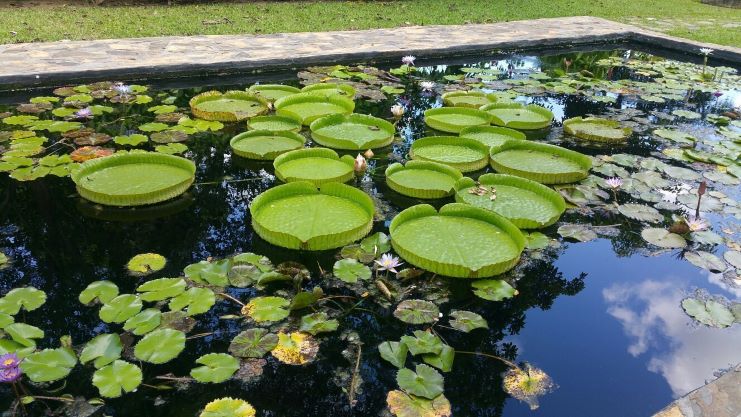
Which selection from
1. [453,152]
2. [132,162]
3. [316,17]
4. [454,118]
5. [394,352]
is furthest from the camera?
[316,17]

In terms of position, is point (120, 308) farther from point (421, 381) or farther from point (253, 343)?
point (421, 381)

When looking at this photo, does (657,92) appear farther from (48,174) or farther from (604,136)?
(48,174)

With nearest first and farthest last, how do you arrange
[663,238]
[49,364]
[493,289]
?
[49,364]
[493,289]
[663,238]

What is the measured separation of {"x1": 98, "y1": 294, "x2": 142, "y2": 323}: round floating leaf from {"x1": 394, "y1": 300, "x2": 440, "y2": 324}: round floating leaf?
3.14 feet

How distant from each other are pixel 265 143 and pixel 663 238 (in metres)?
2.28

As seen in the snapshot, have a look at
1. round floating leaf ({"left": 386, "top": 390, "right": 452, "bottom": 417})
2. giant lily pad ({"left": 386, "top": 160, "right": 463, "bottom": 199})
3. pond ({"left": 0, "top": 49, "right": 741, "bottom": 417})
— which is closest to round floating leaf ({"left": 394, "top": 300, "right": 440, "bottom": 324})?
pond ({"left": 0, "top": 49, "right": 741, "bottom": 417})

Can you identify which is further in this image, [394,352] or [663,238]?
[663,238]

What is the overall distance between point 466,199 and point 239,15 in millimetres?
5321

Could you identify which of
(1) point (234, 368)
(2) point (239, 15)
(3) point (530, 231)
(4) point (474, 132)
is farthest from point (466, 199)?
(2) point (239, 15)

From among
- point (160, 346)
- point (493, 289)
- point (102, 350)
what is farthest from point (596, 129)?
Answer: point (102, 350)

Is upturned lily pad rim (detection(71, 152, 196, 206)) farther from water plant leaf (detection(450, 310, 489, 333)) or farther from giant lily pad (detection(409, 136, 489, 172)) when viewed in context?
water plant leaf (detection(450, 310, 489, 333))

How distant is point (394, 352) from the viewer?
1.84 meters

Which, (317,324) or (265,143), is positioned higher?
(265,143)

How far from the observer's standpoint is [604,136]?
12.5 ft
